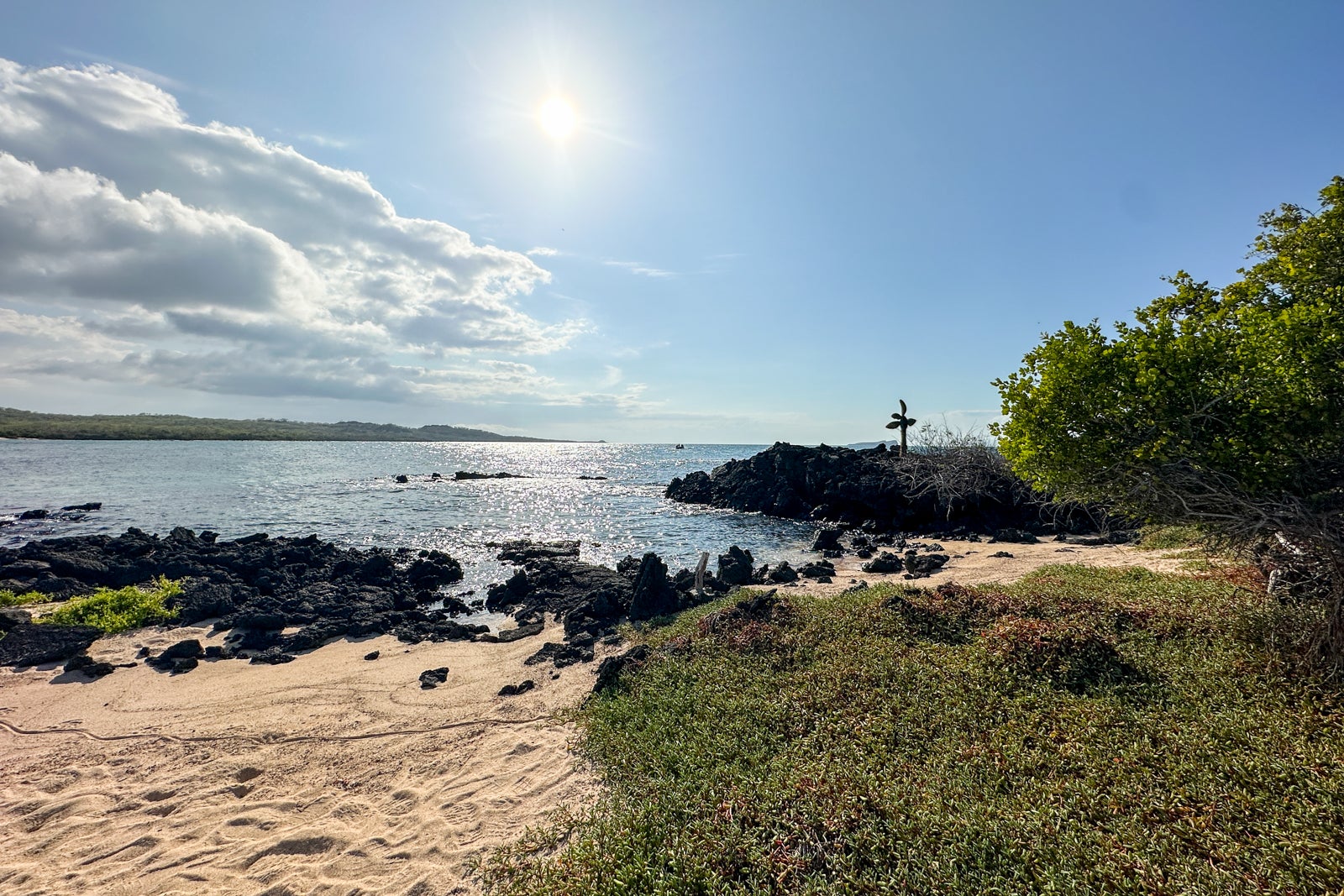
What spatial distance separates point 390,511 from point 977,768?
50.9 meters

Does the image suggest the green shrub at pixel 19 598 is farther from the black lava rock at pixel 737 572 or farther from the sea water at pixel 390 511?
the black lava rock at pixel 737 572

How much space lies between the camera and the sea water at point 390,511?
36.1m

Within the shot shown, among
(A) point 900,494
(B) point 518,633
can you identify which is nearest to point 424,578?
(B) point 518,633

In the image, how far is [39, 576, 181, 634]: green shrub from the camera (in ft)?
57.6

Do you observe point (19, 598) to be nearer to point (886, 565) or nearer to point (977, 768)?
point (977, 768)

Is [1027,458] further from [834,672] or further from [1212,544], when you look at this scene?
[834,672]

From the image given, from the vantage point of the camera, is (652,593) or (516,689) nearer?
(516,689)

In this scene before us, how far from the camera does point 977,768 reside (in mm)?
7172

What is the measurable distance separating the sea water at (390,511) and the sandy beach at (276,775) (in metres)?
13.7

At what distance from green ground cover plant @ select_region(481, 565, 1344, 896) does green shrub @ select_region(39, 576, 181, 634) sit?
16.9 m

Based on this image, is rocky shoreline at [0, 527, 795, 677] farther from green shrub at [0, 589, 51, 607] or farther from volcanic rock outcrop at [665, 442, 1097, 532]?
volcanic rock outcrop at [665, 442, 1097, 532]

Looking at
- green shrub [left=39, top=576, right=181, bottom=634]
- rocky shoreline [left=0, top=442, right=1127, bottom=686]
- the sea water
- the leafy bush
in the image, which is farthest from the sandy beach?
the sea water

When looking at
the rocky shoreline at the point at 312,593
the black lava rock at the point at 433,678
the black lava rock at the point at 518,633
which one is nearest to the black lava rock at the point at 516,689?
the rocky shoreline at the point at 312,593

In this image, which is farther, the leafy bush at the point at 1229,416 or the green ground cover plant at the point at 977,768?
the leafy bush at the point at 1229,416
